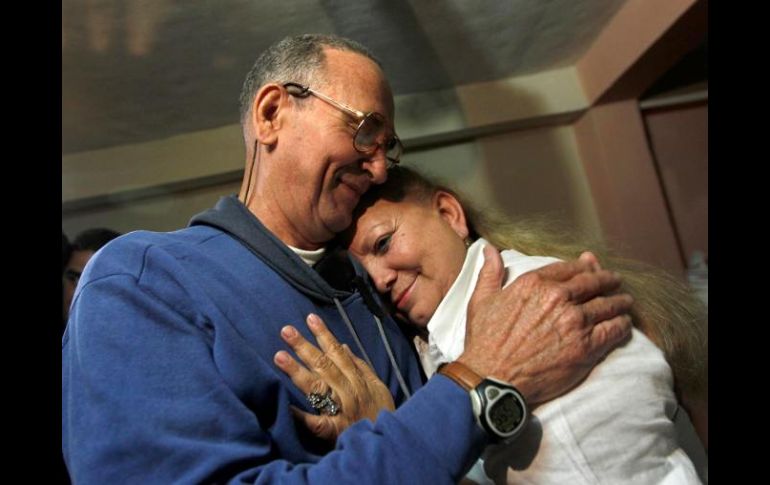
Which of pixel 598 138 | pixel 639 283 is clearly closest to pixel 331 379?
pixel 639 283

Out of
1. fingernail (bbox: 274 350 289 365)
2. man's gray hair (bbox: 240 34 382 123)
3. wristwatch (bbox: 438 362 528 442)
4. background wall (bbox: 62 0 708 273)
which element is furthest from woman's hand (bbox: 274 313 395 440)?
background wall (bbox: 62 0 708 273)

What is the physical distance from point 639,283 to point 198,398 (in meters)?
0.89

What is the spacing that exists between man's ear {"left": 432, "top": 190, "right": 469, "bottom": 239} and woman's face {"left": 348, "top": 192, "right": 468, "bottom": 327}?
0.06 m

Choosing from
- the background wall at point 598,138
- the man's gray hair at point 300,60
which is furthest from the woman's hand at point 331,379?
the background wall at point 598,138

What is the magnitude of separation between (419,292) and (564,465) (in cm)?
41

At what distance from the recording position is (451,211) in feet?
4.02

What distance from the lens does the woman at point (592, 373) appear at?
0.80 meters

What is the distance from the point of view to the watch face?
76 cm

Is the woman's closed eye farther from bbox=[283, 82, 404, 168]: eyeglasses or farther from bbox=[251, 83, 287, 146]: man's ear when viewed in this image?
bbox=[251, 83, 287, 146]: man's ear

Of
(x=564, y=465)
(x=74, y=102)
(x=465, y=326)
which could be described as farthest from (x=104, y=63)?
(x=564, y=465)

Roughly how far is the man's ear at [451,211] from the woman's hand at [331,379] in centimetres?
39

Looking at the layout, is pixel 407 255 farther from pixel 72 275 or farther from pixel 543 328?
pixel 72 275
